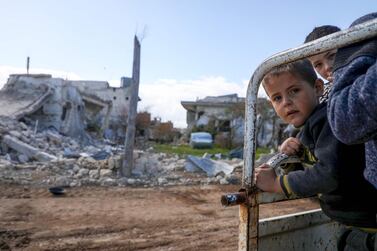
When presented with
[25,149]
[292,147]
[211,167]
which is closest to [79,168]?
[211,167]

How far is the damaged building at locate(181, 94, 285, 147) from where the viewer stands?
83.8 feet

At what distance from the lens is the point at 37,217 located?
20.2 feet

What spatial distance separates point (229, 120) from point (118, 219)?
87.5ft

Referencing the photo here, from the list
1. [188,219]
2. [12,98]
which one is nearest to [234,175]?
[188,219]

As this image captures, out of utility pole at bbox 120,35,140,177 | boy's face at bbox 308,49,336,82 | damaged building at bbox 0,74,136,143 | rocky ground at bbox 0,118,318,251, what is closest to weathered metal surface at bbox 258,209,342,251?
boy's face at bbox 308,49,336,82

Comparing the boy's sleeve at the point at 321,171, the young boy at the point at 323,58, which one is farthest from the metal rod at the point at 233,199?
the young boy at the point at 323,58

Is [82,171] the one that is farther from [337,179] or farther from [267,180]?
[337,179]

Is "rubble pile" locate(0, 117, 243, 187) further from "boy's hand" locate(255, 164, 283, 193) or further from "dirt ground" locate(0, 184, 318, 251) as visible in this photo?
"boy's hand" locate(255, 164, 283, 193)

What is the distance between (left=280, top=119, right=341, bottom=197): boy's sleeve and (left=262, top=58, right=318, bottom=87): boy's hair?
0.81 feet

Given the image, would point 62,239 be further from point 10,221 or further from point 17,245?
point 10,221

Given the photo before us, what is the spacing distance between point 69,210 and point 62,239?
171 centimetres

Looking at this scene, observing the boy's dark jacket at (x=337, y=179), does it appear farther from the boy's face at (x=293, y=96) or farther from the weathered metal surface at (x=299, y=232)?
the weathered metal surface at (x=299, y=232)

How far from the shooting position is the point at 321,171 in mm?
1407

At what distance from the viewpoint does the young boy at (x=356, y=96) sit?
100cm
